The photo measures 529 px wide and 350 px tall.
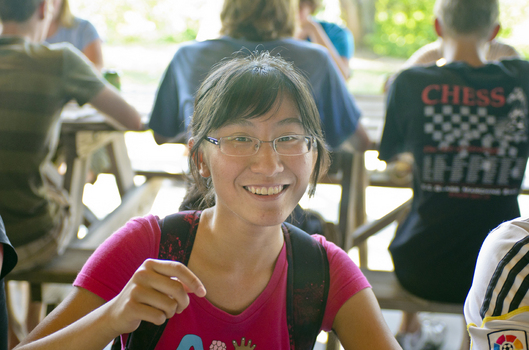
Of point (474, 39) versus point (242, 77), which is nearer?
point (242, 77)

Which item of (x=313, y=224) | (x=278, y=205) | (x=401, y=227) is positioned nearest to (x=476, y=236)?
(x=401, y=227)

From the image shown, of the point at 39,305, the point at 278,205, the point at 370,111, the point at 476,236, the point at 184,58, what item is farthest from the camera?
the point at 370,111

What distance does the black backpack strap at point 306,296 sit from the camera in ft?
3.38

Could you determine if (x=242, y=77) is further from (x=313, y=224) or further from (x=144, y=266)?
(x=313, y=224)

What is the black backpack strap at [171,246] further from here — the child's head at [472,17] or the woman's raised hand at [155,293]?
Answer: the child's head at [472,17]

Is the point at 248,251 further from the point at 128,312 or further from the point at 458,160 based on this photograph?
the point at 458,160

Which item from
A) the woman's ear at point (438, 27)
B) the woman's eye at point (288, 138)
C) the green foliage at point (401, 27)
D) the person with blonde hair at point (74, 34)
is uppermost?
the woman's ear at point (438, 27)

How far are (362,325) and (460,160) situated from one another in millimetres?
811

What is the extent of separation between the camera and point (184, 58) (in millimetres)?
1824

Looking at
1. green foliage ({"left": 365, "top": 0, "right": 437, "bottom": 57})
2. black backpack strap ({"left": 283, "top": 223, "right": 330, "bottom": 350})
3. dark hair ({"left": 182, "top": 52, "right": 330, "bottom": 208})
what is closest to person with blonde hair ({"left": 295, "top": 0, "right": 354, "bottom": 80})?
dark hair ({"left": 182, "top": 52, "right": 330, "bottom": 208})

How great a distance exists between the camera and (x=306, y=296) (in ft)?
3.41

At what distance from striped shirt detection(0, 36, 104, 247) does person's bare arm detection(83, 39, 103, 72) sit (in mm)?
1267

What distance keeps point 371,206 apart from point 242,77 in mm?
3290

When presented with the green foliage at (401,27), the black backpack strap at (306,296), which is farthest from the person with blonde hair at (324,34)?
the green foliage at (401,27)
